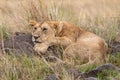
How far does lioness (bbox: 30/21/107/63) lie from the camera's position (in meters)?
7.83

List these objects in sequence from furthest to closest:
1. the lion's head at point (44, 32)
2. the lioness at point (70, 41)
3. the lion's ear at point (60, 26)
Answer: the lion's ear at point (60, 26), the lion's head at point (44, 32), the lioness at point (70, 41)

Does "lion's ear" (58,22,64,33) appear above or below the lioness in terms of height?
above

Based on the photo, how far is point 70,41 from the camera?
8.32 m

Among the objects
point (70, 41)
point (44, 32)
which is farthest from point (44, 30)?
point (70, 41)

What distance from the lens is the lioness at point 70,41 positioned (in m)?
7.83

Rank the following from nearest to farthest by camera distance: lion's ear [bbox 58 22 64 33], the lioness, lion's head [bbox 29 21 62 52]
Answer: the lioness, lion's head [bbox 29 21 62 52], lion's ear [bbox 58 22 64 33]

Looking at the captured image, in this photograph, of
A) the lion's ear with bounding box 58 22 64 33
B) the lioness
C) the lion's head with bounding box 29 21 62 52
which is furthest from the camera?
the lion's ear with bounding box 58 22 64 33

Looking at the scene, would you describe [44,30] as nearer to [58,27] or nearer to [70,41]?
[58,27]

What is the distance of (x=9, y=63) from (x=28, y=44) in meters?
1.34

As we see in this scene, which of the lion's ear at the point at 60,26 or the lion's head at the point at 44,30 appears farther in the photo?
the lion's ear at the point at 60,26

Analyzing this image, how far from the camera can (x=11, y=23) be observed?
9828 millimetres

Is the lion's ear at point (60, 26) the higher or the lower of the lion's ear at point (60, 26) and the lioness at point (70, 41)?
the higher

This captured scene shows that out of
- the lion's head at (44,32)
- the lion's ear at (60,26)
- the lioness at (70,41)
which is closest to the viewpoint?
the lioness at (70,41)

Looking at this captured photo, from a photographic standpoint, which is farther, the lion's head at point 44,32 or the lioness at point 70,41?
the lion's head at point 44,32
